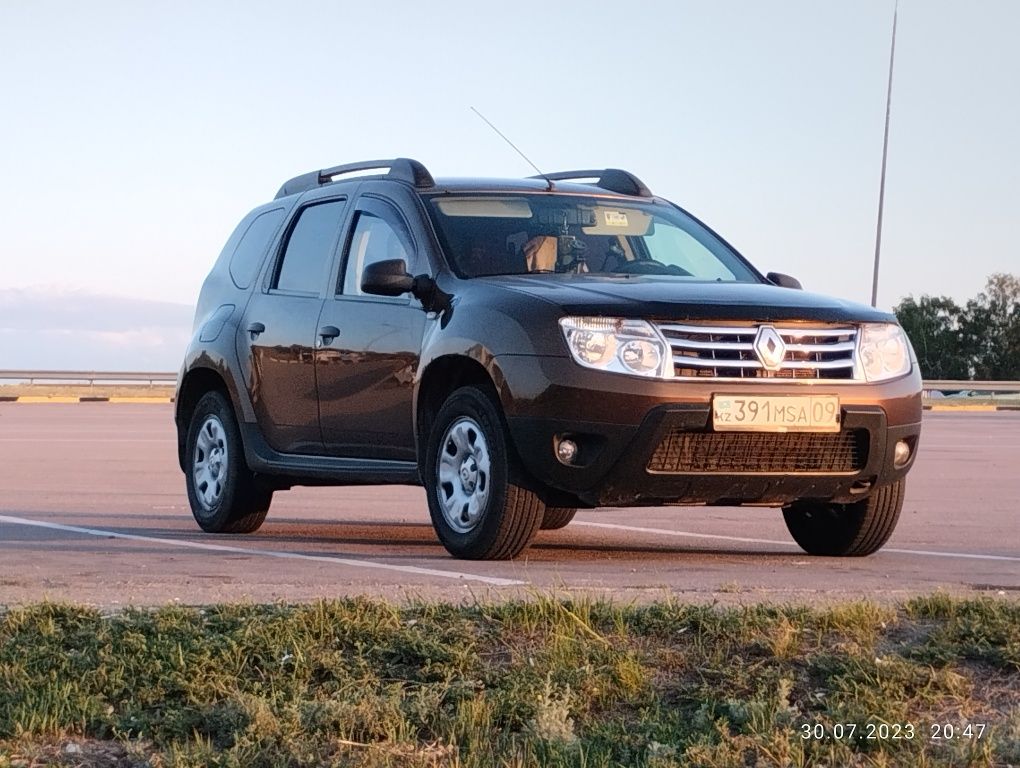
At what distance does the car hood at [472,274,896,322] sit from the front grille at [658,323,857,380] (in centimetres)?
6

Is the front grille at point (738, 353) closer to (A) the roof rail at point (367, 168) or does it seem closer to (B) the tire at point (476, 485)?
(B) the tire at point (476, 485)

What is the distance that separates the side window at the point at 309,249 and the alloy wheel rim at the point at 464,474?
70.1 inches

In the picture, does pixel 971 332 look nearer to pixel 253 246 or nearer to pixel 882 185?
pixel 882 185

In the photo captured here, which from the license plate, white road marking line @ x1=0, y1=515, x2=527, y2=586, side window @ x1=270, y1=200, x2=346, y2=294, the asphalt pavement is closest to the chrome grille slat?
the license plate

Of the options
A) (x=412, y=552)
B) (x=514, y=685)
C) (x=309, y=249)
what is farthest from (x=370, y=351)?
(x=514, y=685)

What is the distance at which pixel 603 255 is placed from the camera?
9195 mm

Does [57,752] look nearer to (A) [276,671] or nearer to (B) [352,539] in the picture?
(A) [276,671]

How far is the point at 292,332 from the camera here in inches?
388

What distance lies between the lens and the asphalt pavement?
6.91m

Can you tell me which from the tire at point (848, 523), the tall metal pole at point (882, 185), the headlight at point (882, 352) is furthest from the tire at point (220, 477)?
the tall metal pole at point (882, 185)

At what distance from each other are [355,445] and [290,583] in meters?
2.05

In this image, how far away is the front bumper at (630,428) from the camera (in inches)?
307

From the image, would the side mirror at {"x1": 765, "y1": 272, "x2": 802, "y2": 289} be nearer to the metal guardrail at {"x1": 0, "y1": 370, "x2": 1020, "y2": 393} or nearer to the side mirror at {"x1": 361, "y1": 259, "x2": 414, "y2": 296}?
the side mirror at {"x1": 361, "y1": 259, "x2": 414, "y2": 296}

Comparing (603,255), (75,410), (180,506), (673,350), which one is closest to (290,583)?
(673,350)
